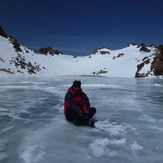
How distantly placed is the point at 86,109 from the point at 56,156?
2.07 metres

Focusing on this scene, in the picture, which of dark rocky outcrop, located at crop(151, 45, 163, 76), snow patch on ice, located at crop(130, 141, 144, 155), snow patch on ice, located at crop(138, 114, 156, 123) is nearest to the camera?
snow patch on ice, located at crop(130, 141, 144, 155)

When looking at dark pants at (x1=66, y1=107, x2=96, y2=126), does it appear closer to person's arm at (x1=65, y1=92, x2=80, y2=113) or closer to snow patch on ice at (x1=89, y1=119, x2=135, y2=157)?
person's arm at (x1=65, y1=92, x2=80, y2=113)

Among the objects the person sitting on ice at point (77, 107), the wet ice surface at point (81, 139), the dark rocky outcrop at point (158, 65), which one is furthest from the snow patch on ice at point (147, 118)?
the dark rocky outcrop at point (158, 65)

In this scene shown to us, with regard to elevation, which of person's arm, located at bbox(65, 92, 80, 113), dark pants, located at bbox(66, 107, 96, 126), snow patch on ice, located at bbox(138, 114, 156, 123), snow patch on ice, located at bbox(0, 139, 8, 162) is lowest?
snow patch on ice, located at bbox(0, 139, 8, 162)

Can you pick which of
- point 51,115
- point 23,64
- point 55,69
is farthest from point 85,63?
point 51,115

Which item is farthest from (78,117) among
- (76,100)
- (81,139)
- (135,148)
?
(135,148)

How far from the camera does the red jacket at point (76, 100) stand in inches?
191

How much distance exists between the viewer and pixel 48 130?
179 inches

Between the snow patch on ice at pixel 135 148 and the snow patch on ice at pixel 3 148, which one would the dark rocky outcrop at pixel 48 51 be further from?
the snow patch on ice at pixel 135 148

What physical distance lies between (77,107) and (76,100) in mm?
368

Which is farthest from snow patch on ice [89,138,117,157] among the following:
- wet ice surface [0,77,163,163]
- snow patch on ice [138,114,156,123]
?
snow patch on ice [138,114,156,123]

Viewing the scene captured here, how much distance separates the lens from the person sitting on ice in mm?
4746

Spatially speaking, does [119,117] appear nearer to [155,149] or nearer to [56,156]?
[155,149]

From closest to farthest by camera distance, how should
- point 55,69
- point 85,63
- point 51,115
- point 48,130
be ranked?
1. point 48,130
2. point 51,115
3. point 55,69
4. point 85,63
